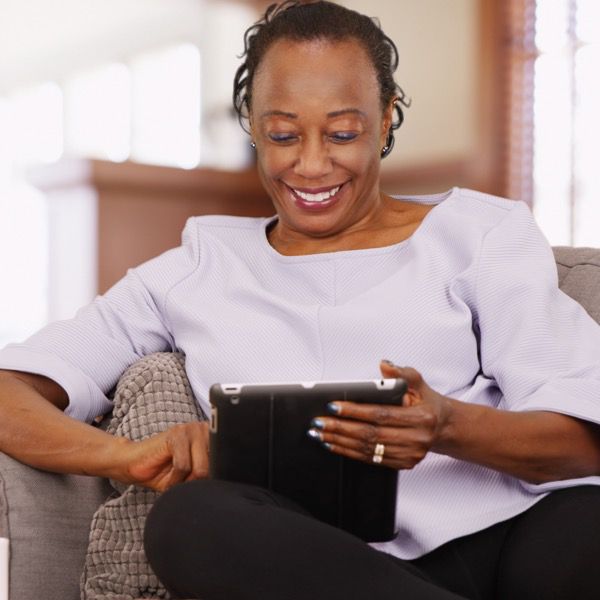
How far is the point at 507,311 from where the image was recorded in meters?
1.38

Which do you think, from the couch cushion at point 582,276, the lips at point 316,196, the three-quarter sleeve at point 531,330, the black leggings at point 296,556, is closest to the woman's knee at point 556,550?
the black leggings at point 296,556

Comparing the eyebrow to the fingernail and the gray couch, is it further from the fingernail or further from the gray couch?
the fingernail

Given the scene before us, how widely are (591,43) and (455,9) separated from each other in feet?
2.53

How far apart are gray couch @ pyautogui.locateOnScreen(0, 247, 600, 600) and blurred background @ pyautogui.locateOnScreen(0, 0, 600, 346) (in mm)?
3919

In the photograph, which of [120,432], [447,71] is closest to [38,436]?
[120,432]

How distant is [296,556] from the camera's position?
107 cm

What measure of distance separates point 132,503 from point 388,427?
404mm

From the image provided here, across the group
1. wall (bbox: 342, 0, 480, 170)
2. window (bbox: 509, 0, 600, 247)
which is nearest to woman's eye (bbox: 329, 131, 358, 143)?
window (bbox: 509, 0, 600, 247)

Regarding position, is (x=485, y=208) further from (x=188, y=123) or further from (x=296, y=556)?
(x=188, y=123)

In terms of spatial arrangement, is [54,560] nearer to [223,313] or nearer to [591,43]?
[223,313]

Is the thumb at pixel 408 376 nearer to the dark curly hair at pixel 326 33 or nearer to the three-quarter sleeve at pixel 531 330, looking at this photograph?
the three-quarter sleeve at pixel 531 330

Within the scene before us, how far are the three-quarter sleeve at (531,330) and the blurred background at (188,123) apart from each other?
12.3 ft

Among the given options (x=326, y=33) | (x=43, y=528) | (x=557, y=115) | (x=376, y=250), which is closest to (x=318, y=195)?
(x=376, y=250)

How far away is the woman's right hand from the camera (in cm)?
125
